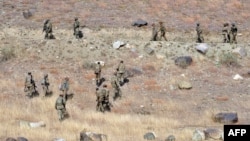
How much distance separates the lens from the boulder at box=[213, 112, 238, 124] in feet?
74.9

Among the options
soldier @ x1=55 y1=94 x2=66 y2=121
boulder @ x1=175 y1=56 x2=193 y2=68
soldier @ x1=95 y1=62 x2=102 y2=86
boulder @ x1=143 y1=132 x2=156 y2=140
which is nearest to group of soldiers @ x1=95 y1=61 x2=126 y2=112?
soldier @ x1=95 y1=62 x2=102 y2=86

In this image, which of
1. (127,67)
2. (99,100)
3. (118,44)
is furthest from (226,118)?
(118,44)

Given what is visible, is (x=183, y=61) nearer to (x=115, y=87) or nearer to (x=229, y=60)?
(x=229, y=60)

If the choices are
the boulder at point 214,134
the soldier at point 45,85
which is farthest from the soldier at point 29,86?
the boulder at point 214,134

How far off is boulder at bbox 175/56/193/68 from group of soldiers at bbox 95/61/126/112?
3.84 m

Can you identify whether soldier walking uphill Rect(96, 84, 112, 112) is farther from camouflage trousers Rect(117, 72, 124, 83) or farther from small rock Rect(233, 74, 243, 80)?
small rock Rect(233, 74, 243, 80)

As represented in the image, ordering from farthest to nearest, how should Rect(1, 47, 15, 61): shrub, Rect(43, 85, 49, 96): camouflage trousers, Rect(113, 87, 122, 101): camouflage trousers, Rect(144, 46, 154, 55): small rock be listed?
1. Rect(144, 46, 154, 55): small rock
2. Rect(1, 47, 15, 61): shrub
3. Rect(43, 85, 49, 96): camouflage trousers
4. Rect(113, 87, 122, 101): camouflage trousers

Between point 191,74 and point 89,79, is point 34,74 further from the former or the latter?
point 191,74

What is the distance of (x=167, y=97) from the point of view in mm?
26906

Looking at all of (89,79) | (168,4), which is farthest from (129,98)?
(168,4)

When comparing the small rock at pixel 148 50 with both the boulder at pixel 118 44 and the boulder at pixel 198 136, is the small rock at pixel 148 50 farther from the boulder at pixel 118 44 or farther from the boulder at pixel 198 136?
the boulder at pixel 198 136

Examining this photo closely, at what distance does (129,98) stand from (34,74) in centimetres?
641

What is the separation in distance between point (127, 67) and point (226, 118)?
877 cm

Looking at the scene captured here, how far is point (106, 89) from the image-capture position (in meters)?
26.0
